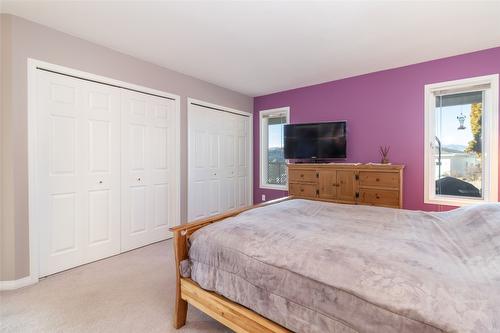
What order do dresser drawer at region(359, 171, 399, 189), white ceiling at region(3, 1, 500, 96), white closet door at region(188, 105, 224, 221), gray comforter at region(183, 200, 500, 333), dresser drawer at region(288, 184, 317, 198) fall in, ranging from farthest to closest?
1. white closet door at region(188, 105, 224, 221)
2. dresser drawer at region(288, 184, 317, 198)
3. dresser drawer at region(359, 171, 399, 189)
4. white ceiling at region(3, 1, 500, 96)
5. gray comforter at region(183, 200, 500, 333)

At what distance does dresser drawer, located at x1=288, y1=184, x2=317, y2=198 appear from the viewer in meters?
3.84

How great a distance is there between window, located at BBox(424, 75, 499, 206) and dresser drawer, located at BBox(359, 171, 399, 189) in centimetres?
54

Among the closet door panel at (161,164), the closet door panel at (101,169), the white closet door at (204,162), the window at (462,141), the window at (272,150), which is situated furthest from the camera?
the window at (272,150)

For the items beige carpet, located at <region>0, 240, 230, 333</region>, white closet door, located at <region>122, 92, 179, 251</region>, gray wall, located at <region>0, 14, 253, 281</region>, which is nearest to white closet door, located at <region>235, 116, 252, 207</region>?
white closet door, located at <region>122, 92, 179, 251</region>

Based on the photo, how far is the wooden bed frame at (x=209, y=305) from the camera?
4.26 feet

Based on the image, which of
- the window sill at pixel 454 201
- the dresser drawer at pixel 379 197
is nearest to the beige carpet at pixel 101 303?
the dresser drawer at pixel 379 197

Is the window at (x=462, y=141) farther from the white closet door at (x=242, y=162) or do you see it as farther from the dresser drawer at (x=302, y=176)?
the white closet door at (x=242, y=162)

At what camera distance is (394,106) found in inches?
141

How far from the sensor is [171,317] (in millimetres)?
1823

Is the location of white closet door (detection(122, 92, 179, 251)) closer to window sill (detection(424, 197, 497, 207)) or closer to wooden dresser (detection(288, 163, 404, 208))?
wooden dresser (detection(288, 163, 404, 208))

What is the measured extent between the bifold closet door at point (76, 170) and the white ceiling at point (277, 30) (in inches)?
25.8

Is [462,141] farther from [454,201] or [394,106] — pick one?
[394,106]

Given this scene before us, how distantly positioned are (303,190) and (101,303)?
2.95 metres

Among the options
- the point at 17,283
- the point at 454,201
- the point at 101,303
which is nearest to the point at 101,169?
the point at 17,283
